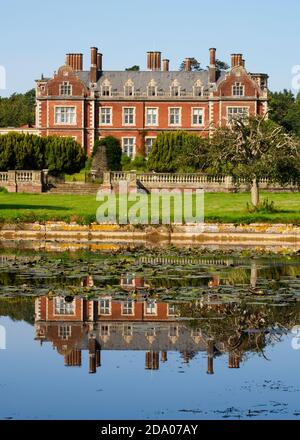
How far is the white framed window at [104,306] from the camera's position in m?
14.9

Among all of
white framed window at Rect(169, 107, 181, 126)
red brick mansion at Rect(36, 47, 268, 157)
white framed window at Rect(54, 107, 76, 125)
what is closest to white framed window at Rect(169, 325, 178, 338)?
red brick mansion at Rect(36, 47, 268, 157)

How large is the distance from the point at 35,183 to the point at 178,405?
1408 inches

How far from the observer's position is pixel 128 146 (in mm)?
63500

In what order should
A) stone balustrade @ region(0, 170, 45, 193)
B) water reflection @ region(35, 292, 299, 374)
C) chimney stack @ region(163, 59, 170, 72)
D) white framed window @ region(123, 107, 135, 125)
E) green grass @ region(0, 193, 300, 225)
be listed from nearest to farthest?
1. water reflection @ region(35, 292, 299, 374)
2. green grass @ region(0, 193, 300, 225)
3. stone balustrade @ region(0, 170, 45, 193)
4. white framed window @ region(123, 107, 135, 125)
5. chimney stack @ region(163, 59, 170, 72)

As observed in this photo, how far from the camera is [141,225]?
30.2 metres

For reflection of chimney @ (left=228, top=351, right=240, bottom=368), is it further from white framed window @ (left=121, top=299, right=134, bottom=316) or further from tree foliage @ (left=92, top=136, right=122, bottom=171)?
tree foliage @ (left=92, top=136, right=122, bottom=171)

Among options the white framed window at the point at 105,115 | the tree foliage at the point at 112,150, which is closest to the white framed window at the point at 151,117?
the white framed window at the point at 105,115

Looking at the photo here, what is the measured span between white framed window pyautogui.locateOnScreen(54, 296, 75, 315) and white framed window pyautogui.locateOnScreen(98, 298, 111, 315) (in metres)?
0.42

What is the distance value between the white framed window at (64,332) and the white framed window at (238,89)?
49.4 metres

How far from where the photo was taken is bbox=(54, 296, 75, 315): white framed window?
14.8 meters

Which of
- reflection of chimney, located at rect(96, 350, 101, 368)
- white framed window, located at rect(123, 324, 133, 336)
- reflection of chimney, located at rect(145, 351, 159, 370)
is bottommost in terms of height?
reflection of chimney, located at rect(145, 351, 159, 370)

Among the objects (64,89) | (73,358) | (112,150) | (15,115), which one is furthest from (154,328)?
(15,115)

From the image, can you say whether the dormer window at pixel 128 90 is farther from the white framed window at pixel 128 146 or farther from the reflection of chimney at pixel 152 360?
the reflection of chimney at pixel 152 360

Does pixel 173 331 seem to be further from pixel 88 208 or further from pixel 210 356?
pixel 88 208
